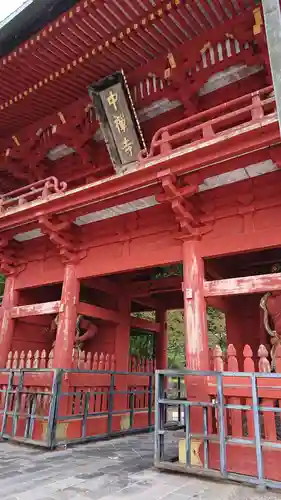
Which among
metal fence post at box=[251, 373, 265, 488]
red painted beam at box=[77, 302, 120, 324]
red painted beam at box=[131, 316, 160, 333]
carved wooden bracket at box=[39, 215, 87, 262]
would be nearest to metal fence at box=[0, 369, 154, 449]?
red painted beam at box=[77, 302, 120, 324]

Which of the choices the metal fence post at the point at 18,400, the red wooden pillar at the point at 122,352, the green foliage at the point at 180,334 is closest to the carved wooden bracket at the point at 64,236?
the red wooden pillar at the point at 122,352

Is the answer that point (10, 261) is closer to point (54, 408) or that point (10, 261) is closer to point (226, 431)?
point (54, 408)

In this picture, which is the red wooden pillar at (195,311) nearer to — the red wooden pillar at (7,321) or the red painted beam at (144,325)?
the red painted beam at (144,325)

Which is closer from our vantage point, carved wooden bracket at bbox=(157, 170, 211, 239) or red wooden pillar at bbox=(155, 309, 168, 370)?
carved wooden bracket at bbox=(157, 170, 211, 239)

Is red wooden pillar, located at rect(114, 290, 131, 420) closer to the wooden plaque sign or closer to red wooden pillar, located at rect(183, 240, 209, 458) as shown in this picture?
red wooden pillar, located at rect(183, 240, 209, 458)

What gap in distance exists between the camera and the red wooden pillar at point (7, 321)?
7984 mm

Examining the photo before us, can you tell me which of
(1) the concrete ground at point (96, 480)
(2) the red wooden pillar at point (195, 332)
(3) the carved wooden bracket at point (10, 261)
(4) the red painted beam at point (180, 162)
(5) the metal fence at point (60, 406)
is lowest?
(1) the concrete ground at point (96, 480)

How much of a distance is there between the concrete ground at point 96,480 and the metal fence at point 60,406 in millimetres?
535

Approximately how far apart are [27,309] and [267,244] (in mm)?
5506

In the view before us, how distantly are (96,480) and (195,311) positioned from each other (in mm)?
2610

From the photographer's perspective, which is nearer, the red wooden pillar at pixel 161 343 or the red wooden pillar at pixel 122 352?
the red wooden pillar at pixel 122 352

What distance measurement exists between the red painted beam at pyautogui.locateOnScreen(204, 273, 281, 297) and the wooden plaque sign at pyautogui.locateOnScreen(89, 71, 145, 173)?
269 centimetres

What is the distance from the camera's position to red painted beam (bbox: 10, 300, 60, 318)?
741 centimetres

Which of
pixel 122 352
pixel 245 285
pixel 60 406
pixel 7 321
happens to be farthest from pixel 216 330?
pixel 245 285
